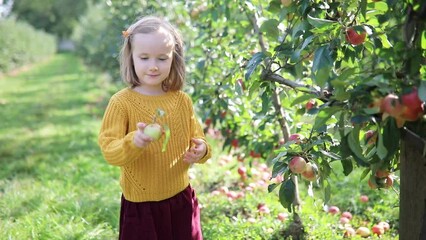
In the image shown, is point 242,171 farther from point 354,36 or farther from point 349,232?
point 354,36

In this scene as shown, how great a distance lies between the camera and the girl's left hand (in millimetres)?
1824

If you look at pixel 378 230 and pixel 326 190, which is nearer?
pixel 326 190

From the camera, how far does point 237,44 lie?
2705mm

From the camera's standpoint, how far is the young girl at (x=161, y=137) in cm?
175

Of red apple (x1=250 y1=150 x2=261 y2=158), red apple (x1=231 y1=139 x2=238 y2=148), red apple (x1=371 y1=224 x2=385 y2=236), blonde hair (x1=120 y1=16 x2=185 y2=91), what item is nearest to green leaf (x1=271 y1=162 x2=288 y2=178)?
blonde hair (x1=120 y1=16 x2=185 y2=91)

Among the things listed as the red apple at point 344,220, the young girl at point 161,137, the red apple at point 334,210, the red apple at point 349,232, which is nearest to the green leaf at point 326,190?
the young girl at point 161,137

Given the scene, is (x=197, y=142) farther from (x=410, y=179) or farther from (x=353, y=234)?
(x=353, y=234)

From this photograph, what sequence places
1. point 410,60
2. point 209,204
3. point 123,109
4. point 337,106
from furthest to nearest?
point 209,204
point 123,109
point 337,106
point 410,60

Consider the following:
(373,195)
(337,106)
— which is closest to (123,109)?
(337,106)

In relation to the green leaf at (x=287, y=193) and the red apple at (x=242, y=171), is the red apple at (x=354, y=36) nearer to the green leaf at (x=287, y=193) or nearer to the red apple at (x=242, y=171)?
the green leaf at (x=287, y=193)

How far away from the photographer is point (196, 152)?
1.83 metres

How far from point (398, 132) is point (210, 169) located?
8.88 feet

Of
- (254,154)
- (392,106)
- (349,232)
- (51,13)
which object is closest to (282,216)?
(349,232)

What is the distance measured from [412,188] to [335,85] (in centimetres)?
47
